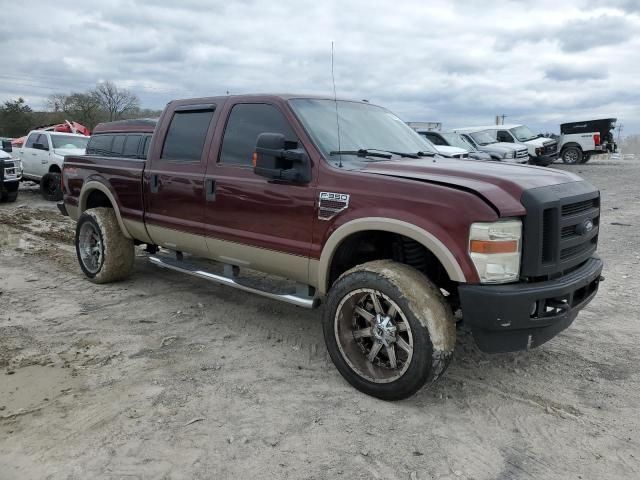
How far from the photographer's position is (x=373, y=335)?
11.5 feet

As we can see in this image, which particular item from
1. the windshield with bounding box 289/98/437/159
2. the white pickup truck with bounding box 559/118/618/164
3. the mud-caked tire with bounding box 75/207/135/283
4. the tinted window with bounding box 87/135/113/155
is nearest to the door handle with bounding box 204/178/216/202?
the windshield with bounding box 289/98/437/159

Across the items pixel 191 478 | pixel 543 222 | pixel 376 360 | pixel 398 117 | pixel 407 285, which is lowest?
pixel 191 478

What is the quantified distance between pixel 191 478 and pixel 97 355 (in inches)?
71.7

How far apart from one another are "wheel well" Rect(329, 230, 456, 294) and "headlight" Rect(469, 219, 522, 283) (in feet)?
1.93

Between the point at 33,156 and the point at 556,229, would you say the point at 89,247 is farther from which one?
the point at 33,156

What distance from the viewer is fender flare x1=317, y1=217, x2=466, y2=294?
313cm

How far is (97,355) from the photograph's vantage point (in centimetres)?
411

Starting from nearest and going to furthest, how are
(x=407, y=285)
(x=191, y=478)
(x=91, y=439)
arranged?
(x=191, y=478) < (x=91, y=439) < (x=407, y=285)

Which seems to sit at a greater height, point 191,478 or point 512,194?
point 512,194

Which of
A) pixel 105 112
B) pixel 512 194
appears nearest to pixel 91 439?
pixel 512 194

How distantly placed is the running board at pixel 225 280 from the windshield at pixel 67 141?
1094 cm

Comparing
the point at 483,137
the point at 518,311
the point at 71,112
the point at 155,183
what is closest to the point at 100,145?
the point at 155,183

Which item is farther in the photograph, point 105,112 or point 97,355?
point 105,112

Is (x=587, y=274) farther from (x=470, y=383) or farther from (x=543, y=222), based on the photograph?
(x=470, y=383)
